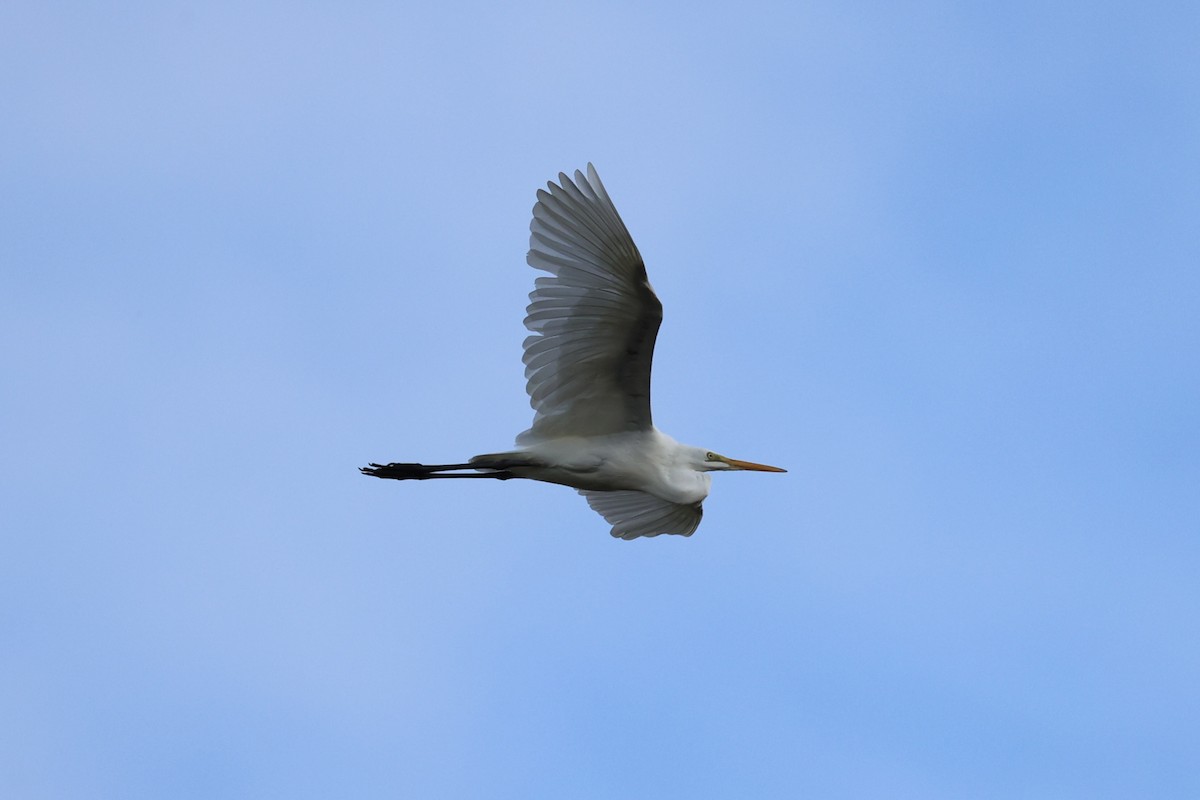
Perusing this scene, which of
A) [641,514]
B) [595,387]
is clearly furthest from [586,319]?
[641,514]

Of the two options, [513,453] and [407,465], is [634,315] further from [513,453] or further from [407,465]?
[407,465]

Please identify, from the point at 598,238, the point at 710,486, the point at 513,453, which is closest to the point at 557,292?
the point at 598,238

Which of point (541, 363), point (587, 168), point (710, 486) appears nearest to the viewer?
point (587, 168)

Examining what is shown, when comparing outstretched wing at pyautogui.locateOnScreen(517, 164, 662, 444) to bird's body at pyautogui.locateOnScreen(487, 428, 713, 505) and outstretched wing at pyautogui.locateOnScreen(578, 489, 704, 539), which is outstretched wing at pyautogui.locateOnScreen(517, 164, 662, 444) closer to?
bird's body at pyautogui.locateOnScreen(487, 428, 713, 505)

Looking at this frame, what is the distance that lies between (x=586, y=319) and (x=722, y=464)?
2402 millimetres

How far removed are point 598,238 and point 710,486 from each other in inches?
104

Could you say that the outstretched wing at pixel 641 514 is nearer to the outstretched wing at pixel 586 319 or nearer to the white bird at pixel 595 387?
the white bird at pixel 595 387

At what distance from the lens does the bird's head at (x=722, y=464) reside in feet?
41.0

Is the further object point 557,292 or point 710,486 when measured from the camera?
point 710,486

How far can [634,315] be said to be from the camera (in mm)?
11047

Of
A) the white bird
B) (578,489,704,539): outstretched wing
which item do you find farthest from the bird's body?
(578,489,704,539): outstretched wing

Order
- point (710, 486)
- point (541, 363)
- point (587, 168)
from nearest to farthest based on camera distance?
point (587, 168), point (541, 363), point (710, 486)

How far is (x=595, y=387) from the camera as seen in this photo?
38.2ft

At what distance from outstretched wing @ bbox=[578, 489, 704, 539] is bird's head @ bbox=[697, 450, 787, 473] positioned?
401mm
